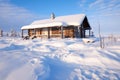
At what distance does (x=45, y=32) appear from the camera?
97.0ft

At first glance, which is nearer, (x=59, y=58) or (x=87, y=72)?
(x=87, y=72)

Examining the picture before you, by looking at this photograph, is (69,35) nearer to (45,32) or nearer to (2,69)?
(45,32)

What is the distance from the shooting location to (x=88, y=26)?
101 feet

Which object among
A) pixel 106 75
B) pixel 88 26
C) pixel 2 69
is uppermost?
pixel 88 26

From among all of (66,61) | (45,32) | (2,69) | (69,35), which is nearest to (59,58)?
(66,61)

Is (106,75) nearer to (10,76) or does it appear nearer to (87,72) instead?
(87,72)

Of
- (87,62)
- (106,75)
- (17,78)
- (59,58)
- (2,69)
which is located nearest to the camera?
(17,78)

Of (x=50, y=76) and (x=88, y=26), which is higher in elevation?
(x=88, y=26)

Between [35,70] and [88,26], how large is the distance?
1037 inches

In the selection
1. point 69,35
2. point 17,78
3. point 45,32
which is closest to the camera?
point 17,78

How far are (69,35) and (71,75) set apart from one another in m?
21.4

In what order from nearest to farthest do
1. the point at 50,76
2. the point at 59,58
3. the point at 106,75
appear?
the point at 50,76, the point at 106,75, the point at 59,58

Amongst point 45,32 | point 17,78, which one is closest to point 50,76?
point 17,78

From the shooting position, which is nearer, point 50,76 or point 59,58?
point 50,76
